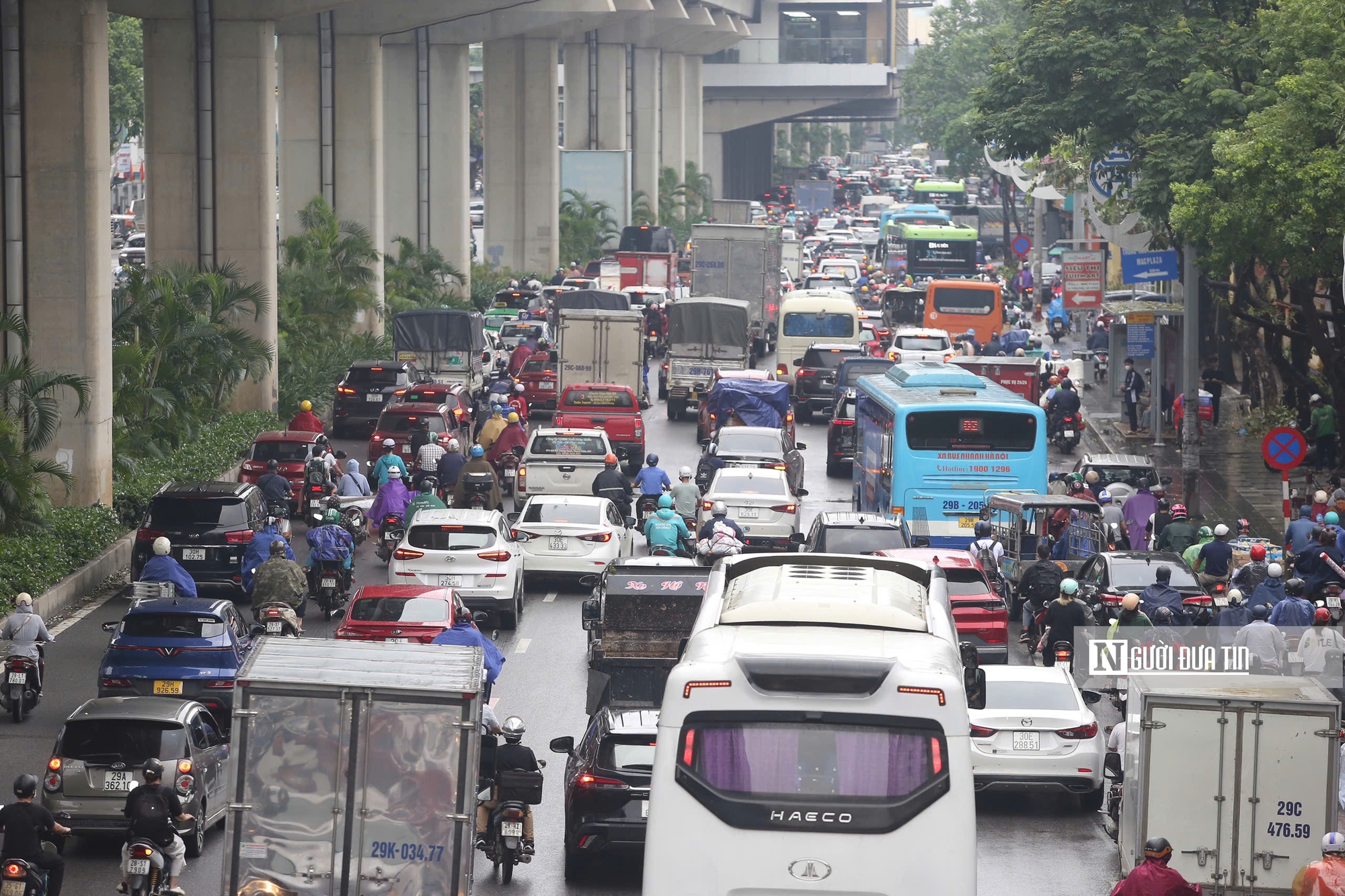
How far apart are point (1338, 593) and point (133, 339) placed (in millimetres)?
20635

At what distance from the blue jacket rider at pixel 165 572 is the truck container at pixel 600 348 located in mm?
22111

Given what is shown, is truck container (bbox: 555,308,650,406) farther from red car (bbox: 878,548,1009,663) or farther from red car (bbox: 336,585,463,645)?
red car (bbox: 336,585,463,645)

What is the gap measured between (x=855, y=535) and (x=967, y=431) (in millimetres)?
4181

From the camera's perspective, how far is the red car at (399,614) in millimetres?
20547

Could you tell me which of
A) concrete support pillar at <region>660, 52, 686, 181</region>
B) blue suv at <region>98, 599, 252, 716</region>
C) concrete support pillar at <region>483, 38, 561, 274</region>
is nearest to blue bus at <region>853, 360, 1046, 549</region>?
blue suv at <region>98, 599, 252, 716</region>

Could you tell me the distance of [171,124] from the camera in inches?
1665

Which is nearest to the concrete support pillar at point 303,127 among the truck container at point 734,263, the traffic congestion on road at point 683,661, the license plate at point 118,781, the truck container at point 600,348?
the truck container at point 734,263

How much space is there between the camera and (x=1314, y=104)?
1197 inches

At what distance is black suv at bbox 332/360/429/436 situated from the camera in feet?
139

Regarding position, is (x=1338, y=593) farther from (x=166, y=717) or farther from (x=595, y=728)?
(x=166, y=717)

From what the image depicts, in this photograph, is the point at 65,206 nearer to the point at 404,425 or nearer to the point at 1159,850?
the point at 404,425

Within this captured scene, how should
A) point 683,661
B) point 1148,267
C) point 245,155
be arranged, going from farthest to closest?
point 245,155, point 1148,267, point 683,661

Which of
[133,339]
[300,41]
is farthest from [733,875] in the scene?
[300,41]

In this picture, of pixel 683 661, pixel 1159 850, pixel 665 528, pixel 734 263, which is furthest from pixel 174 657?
pixel 734 263
